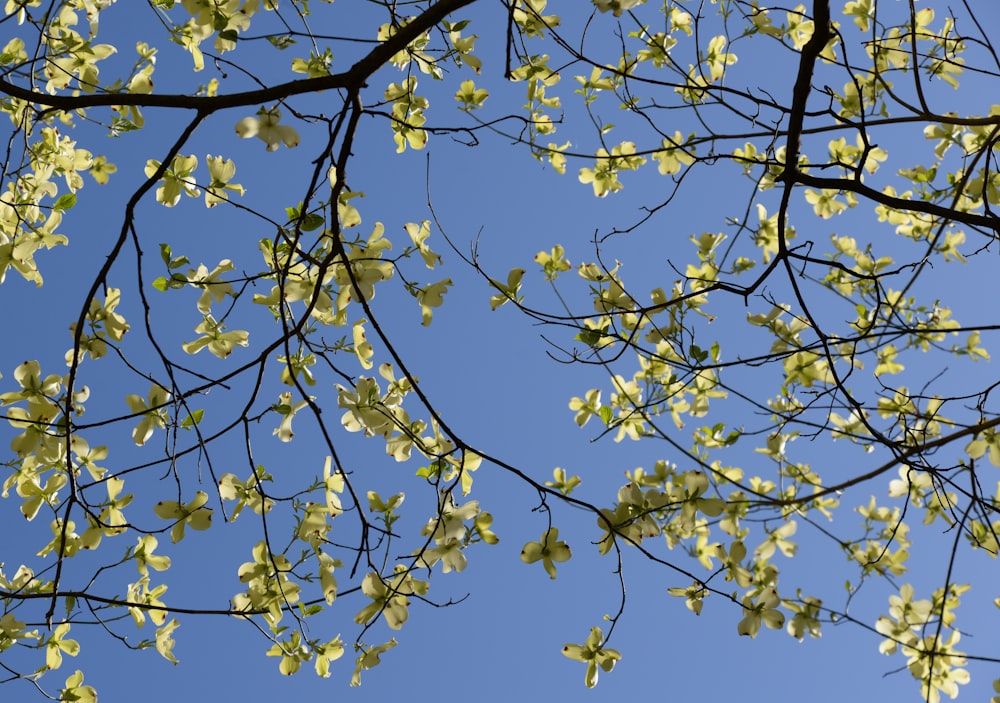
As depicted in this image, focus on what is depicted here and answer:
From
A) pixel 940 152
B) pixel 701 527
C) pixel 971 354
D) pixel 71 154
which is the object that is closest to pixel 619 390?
A: pixel 701 527

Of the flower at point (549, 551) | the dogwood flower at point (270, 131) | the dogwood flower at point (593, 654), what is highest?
the dogwood flower at point (270, 131)

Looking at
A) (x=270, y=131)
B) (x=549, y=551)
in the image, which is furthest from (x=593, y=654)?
(x=270, y=131)

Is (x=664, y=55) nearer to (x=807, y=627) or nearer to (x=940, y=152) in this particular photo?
(x=940, y=152)

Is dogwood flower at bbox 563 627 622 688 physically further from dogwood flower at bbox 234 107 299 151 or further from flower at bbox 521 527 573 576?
dogwood flower at bbox 234 107 299 151

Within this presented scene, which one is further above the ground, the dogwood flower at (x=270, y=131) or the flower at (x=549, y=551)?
the dogwood flower at (x=270, y=131)

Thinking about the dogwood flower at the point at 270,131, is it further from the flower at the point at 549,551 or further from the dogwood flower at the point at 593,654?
the dogwood flower at the point at 593,654

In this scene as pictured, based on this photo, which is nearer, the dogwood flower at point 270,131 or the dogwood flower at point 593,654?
the dogwood flower at point 270,131

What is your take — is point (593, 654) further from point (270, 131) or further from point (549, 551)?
point (270, 131)

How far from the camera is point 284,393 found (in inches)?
59.7

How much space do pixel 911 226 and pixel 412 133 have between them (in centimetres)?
149

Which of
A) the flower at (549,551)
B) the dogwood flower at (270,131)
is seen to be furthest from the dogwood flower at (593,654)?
the dogwood flower at (270,131)

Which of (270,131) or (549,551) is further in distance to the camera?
(549,551)

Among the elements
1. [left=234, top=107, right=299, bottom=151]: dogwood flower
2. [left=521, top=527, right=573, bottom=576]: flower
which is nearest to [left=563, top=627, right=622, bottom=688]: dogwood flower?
[left=521, top=527, right=573, bottom=576]: flower

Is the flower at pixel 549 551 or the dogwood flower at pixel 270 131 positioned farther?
the flower at pixel 549 551
